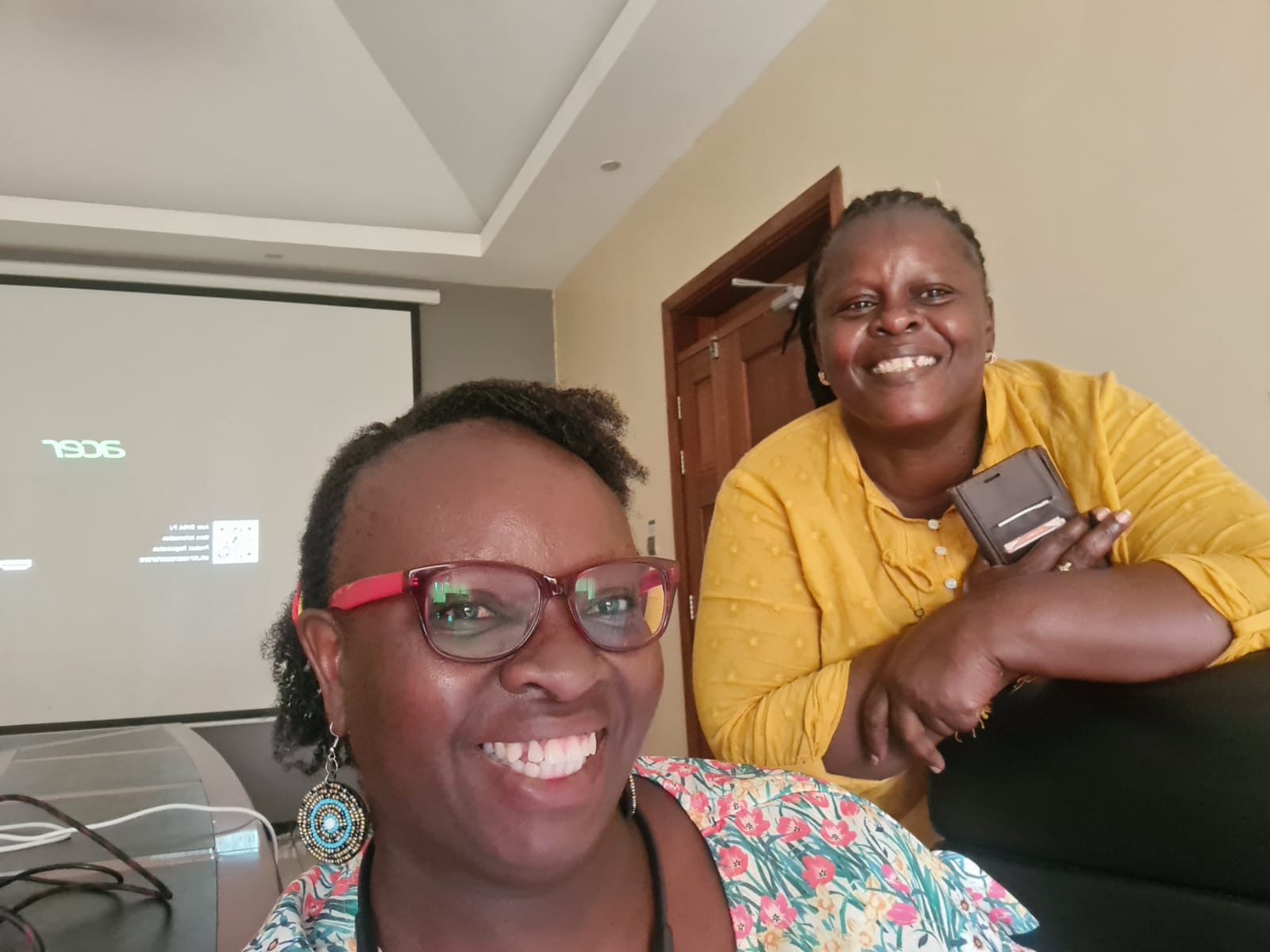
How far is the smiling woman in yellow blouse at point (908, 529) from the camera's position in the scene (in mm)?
906

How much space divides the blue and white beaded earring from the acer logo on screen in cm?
376

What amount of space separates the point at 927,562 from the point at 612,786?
646 millimetres

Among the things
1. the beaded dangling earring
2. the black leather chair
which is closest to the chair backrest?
the black leather chair

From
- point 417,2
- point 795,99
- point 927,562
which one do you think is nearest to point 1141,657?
point 927,562

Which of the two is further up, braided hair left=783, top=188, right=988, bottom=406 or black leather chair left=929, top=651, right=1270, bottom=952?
braided hair left=783, top=188, right=988, bottom=406

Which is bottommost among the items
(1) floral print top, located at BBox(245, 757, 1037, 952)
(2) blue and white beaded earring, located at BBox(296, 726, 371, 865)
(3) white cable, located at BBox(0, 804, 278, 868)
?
(3) white cable, located at BBox(0, 804, 278, 868)

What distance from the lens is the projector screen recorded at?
3748mm

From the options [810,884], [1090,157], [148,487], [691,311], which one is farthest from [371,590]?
[148,487]

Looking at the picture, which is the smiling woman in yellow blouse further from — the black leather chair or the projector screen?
the projector screen

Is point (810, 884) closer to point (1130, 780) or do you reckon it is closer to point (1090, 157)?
point (1130, 780)

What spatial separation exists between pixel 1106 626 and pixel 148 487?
4049 millimetres

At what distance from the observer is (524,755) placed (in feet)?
2.03

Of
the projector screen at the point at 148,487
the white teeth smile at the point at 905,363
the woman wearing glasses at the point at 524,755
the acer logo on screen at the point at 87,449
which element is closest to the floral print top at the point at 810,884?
the woman wearing glasses at the point at 524,755

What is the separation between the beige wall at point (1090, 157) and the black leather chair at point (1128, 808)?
440 millimetres
